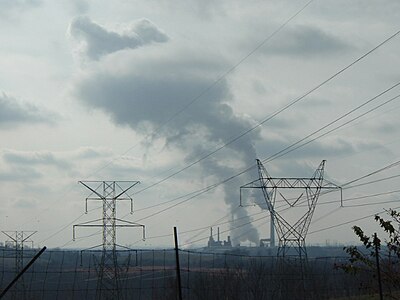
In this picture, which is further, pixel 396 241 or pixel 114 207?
pixel 114 207

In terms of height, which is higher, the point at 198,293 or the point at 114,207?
the point at 114,207

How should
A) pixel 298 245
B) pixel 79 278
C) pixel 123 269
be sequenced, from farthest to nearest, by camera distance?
pixel 79 278 → pixel 123 269 → pixel 298 245

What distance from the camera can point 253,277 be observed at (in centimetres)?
5588

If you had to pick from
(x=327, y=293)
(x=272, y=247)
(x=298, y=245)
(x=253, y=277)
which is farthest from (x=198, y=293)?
(x=272, y=247)

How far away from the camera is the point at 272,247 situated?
167500mm

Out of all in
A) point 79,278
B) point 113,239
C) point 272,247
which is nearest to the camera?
point 113,239

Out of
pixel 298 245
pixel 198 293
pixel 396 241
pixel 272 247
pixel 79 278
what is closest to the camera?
Result: pixel 396 241

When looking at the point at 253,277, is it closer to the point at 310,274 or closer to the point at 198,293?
the point at 198,293

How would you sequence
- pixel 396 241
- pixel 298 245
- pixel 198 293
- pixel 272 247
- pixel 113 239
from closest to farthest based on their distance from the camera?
pixel 396 241, pixel 298 245, pixel 113 239, pixel 198 293, pixel 272 247

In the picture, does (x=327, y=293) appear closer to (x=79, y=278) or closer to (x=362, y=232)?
(x=362, y=232)

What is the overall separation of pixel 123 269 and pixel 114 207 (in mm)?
4597


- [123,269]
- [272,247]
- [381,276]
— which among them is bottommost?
[381,276]

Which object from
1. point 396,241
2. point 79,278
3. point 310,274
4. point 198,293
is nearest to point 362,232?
point 396,241

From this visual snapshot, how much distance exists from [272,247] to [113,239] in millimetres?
122853
